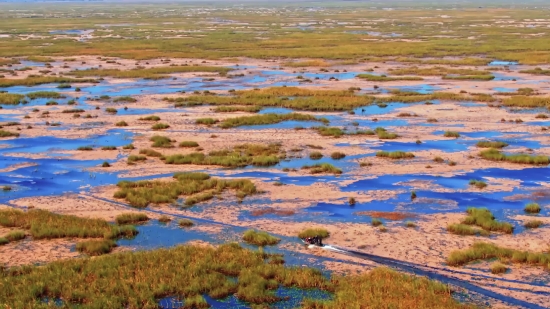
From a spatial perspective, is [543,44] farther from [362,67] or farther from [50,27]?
[50,27]

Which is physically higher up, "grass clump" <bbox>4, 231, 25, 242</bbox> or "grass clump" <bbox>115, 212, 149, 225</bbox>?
"grass clump" <bbox>4, 231, 25, 242</bbox>

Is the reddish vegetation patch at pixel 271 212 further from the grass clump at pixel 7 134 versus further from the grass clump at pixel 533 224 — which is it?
the grass clump at pixel 7 134

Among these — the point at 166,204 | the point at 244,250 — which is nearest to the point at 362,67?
the point at 166,204

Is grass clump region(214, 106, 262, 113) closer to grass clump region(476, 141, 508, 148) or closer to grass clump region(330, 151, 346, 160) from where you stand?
grass clump region(330, 151, 346, 160)

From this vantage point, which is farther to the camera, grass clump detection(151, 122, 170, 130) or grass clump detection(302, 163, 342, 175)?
grass clump detection(151, 122, 170, 130)

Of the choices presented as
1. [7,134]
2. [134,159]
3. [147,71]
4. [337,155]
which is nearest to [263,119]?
[337,155]

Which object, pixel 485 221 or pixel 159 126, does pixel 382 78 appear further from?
pixel 485 221

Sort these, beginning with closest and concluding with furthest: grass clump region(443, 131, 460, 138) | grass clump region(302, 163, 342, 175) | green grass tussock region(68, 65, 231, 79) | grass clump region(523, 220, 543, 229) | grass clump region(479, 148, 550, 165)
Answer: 1. grass clump region(523, 220, 543, 229)
2. grass clump region(302, 163, 342, 175)
3. grass clump region(479, 148, 550, 165)
4. grass clump region(443, 131, 460, 138)
5. green grass tussock region(68, 65, 231, 79)

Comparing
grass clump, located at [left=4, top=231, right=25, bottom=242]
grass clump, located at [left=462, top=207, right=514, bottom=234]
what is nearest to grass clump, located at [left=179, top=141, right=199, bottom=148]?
grass clump, located at [left=4, top=231, right=25, bottom=242]
